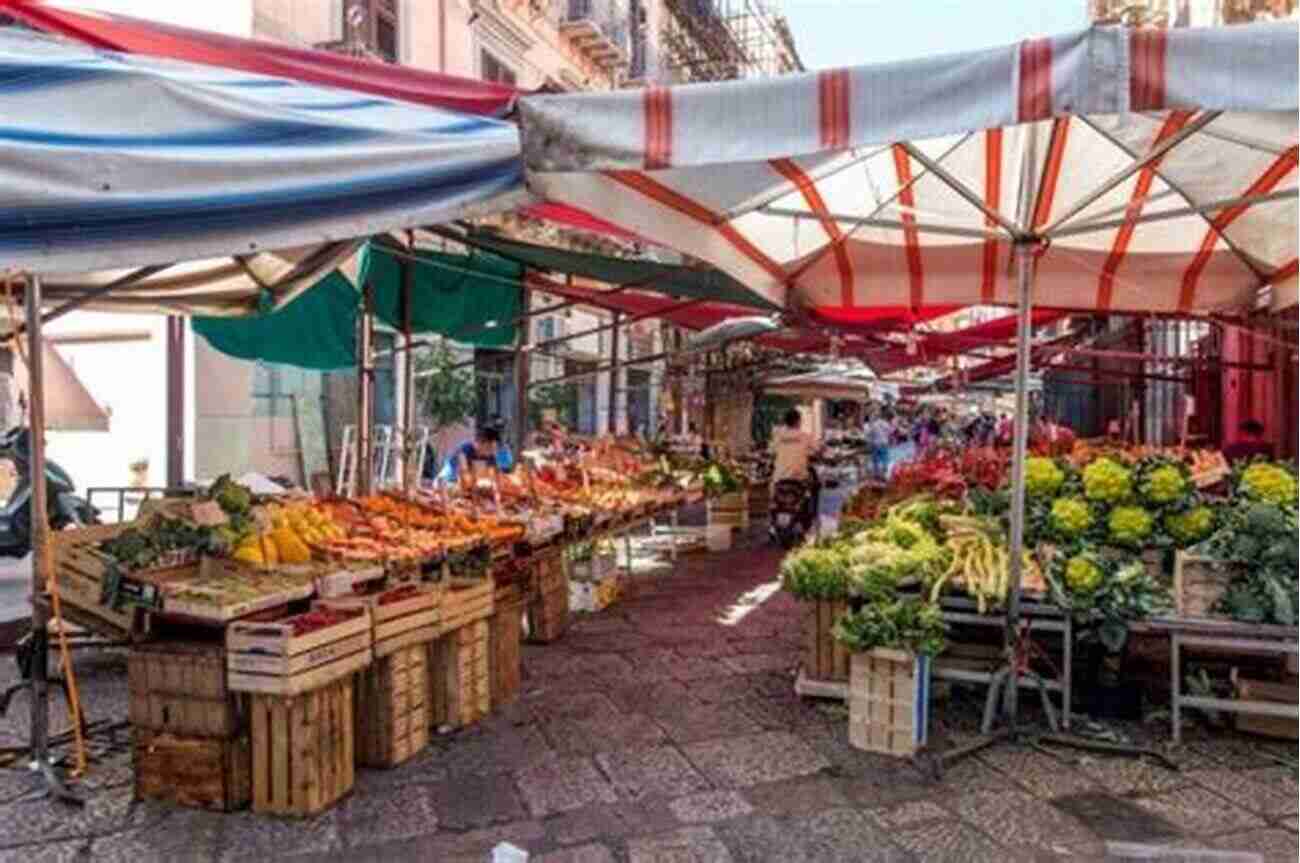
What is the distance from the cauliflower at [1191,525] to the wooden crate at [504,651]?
346 centimetres

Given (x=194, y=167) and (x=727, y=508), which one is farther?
(x=727, y=508)

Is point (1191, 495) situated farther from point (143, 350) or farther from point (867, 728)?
point (143, 350)

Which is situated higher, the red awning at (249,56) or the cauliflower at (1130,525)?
the red awning at (249,56)

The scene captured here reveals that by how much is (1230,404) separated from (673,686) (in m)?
10.7

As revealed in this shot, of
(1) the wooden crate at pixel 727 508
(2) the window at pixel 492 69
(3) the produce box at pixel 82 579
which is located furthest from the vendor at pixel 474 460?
(2) the window at pixel 492 69

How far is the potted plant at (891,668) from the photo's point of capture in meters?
→ 4.84

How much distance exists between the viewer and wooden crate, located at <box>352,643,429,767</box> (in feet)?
15.5

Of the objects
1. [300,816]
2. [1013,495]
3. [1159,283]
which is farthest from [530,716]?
[1159,283]

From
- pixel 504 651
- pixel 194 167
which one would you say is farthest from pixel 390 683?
pixel 194 167

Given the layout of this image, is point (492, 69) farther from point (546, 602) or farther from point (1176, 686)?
point (1176, 686)

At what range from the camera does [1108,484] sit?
538 centimetres

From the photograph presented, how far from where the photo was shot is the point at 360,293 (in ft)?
26.6

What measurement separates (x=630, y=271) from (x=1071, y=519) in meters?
4.18

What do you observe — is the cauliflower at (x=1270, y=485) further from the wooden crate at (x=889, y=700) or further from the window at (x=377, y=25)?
the window at (x=377, y=25)
